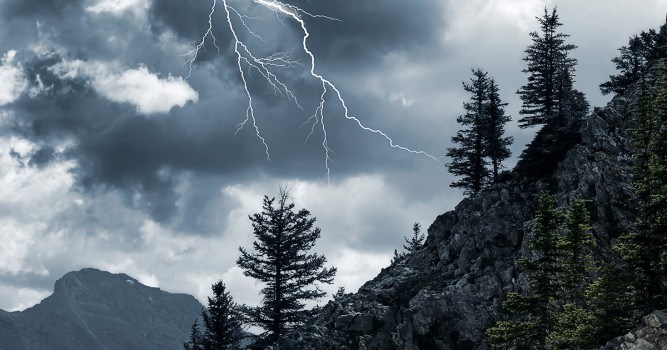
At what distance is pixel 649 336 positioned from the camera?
22500mm

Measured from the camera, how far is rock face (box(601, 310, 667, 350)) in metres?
22.2

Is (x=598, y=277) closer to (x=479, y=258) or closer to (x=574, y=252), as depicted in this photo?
(x=574, y=252)

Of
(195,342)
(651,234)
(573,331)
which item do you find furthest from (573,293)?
(195,342)

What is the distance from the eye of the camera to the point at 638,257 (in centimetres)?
2712

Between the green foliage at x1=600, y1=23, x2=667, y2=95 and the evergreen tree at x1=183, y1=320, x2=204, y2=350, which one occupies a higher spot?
the green foliage at x1=600, y1=23, x2=667, y2=95

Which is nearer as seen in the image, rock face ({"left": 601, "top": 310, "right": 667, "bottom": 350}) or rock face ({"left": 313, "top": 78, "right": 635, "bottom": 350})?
rock face ({"left": 601, "top": 310, "right": 667, "bottom": 350})

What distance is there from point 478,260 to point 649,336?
19.6 meters

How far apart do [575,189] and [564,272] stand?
1405 cm

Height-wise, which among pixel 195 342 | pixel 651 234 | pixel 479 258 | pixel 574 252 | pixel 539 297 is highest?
pixel 479 258

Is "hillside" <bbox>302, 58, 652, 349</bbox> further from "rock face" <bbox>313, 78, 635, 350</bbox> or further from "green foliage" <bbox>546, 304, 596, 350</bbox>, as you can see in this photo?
"green foliage" <bbox>546, 304, 596, 350</bbox>

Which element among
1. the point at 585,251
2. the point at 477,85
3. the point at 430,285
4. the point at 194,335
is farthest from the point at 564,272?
the point at 194,335

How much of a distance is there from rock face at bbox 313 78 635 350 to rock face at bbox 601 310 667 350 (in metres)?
13.4

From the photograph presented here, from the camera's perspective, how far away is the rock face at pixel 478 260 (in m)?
38.7

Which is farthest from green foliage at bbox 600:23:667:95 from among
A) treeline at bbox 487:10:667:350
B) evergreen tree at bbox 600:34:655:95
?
treeline at bbox 487:10:667:350
